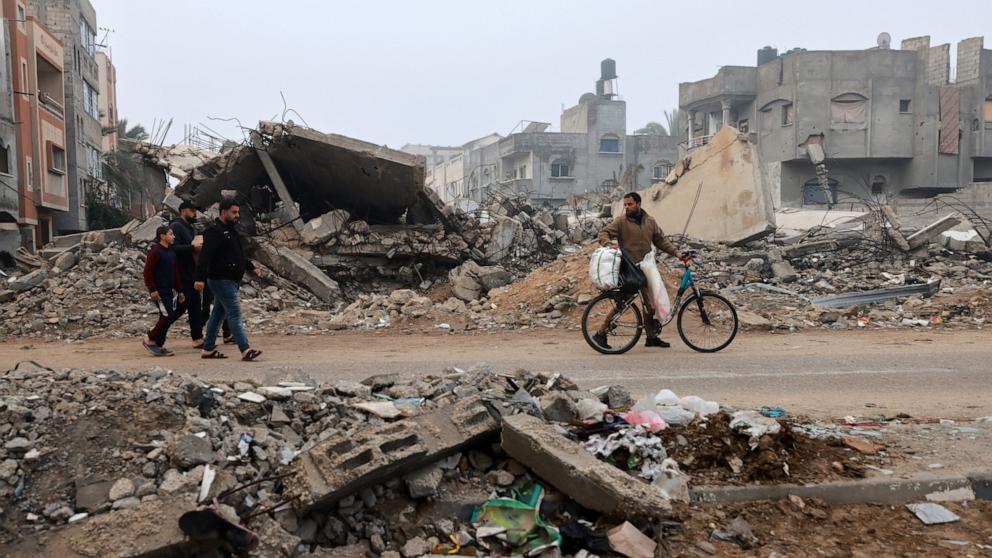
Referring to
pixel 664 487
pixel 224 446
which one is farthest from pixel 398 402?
pixel 664 487

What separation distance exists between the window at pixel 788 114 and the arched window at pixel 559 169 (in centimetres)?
1664

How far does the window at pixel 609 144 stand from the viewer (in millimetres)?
56094

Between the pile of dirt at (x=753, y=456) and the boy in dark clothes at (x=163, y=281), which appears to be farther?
the boy in dark clothes at (x=163, y=281)

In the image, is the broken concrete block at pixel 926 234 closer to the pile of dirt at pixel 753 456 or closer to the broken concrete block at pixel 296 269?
the broken concrete block at pixel 296 269

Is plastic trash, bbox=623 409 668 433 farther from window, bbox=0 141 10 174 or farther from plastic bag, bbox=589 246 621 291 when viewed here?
window, bbox=0 141 10 174

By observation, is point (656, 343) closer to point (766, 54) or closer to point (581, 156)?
point (581, 156)

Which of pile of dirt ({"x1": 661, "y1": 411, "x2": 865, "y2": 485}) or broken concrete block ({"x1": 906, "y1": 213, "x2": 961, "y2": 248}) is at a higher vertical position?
broken concrete block ({"x1": 906, "y1": 213, "x2": 961, "y2": 248})

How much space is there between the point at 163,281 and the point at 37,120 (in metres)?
24.0

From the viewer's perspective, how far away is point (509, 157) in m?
56.5

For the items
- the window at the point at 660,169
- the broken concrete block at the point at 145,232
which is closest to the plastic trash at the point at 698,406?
the broken concrete block at the point at 145,232

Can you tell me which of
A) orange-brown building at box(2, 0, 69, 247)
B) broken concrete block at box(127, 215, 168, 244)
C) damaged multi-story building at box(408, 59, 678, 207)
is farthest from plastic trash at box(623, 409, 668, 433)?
damaged multi-story building at box(408, 59, 678, 207)

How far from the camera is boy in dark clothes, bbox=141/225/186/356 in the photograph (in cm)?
874

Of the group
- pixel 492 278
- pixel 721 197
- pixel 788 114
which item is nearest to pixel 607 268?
pixel 492 278

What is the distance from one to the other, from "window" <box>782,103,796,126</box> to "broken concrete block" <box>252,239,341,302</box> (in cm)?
3429
